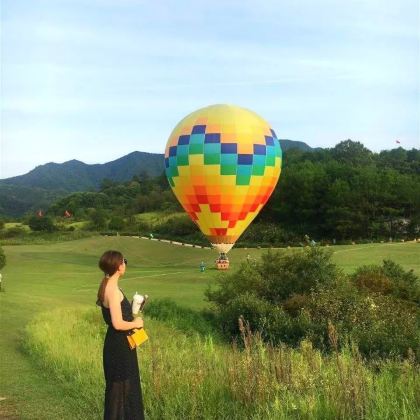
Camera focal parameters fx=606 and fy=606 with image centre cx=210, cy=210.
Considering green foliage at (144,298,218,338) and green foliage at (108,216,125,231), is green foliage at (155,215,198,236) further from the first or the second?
green foliage at (144,298,218,338)

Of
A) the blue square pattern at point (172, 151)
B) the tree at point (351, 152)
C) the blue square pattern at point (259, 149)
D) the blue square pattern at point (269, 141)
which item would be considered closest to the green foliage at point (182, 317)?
the blue square pattern at point (259, 149)

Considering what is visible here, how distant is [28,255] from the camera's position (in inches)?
2009

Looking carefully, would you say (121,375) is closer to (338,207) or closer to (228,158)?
(228,158)

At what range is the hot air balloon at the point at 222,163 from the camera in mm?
32375

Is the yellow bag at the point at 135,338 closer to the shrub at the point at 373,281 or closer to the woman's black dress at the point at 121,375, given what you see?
the woman's black dress at the point at 121,375

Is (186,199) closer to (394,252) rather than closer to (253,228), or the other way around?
(394,252)

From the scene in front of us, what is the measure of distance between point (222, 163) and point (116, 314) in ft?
86.9

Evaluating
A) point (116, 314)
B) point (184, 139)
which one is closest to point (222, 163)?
point (184, 139)

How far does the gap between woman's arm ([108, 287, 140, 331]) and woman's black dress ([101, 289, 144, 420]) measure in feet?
0.35

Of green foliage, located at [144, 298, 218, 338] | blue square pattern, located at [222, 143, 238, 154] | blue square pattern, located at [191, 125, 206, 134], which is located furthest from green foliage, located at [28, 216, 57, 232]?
green foliage, located at [144, 298, 218, 338]

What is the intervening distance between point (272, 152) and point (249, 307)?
16515 mm

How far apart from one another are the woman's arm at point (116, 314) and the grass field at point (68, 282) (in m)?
2.35

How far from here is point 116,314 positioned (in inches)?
245

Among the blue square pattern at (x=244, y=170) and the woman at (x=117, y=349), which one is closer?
the woman at (x=117, y=349)
